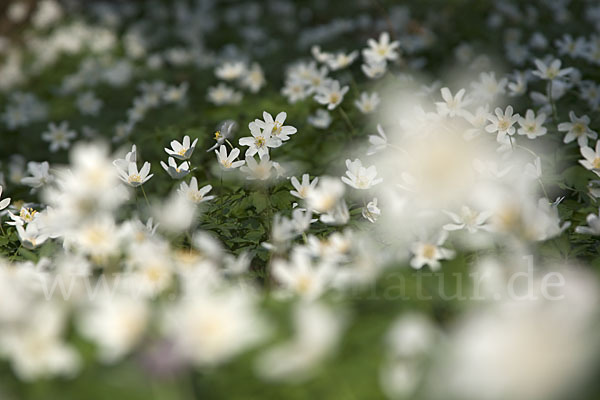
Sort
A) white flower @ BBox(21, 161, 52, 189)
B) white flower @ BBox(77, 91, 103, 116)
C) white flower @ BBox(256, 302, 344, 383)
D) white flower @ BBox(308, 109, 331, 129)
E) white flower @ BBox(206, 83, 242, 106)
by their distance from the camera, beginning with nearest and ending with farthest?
white flower @ BBox(256, 302, 344, 383) < white flower @ BBox(21, 161, 52, 189) < white flower @ BBox(308, 109, 331, 129) < white flower @ BBox(206, 83, 242, 106) < white flower @ BBox(77, 91, 103, 116)

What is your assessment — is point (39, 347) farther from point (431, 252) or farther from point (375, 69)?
point (375, 69)

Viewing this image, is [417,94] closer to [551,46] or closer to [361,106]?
[361,106]

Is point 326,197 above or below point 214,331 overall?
below

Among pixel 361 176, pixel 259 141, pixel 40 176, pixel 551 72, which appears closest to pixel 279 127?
pixel 259 141

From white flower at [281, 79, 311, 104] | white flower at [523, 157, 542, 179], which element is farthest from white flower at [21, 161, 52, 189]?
white flower at [523, 157, 542, 179]

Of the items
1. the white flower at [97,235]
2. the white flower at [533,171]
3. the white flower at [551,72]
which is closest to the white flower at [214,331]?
the white flower at [97,235]

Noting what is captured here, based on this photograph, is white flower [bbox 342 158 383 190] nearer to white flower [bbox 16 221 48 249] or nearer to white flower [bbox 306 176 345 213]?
white flower [bbox 306 176 345 213]
